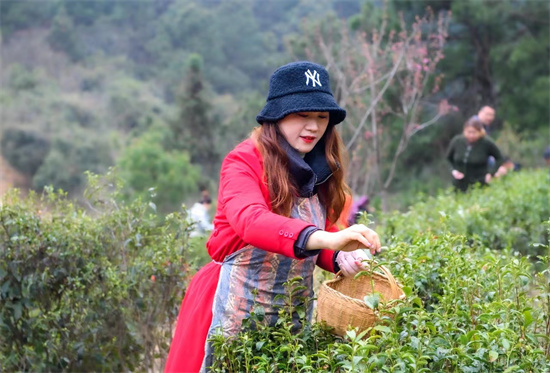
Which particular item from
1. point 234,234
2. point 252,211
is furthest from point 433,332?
point 234,234

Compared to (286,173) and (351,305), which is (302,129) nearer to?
(286,173)

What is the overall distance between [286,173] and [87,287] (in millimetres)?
1946

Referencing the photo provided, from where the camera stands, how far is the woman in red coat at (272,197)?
2.44 metres

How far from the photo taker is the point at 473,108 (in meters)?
19.0

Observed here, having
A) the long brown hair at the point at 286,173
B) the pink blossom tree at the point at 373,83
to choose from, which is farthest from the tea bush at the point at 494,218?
the pink blossom tree at the point at 373,83

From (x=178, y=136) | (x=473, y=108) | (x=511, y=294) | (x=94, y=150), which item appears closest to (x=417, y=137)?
(x=473, y=108)

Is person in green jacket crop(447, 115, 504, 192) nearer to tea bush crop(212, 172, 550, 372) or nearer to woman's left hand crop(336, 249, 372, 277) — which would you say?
tea bush crop(212, 172, 550, 372)

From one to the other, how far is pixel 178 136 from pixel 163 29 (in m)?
23.0

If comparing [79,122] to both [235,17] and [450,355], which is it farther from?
[450,355]

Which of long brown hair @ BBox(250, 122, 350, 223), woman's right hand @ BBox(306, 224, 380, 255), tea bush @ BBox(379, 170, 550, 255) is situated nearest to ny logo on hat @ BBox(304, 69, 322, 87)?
long brown hair @ BBox(250, 122, 350, 223)

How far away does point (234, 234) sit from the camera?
252 cm

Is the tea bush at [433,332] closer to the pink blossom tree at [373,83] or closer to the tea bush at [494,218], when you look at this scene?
the tea bush at [494,218]

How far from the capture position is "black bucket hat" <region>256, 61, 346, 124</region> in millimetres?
2453

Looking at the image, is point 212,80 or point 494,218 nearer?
point 494,218
